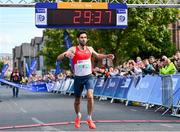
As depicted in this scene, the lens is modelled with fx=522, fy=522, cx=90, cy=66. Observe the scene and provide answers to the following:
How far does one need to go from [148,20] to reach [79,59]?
103 feet

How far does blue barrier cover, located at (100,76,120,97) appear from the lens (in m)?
22.6

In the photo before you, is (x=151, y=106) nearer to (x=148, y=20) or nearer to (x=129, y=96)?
(x=129, y=96)

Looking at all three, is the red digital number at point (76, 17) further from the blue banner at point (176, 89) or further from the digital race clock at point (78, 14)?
the blue banner at point (176, 89)

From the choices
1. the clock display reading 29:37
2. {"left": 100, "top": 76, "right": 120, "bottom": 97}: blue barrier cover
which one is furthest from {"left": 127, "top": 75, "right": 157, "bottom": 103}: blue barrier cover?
the clock display reading 29:37

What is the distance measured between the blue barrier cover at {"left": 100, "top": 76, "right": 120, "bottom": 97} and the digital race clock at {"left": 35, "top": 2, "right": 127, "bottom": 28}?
10.0 ft

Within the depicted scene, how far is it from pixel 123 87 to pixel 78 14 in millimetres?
3576

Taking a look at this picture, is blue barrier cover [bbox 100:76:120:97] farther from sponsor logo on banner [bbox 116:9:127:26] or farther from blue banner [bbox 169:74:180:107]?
blue banner [bbox 169:74:180:107]

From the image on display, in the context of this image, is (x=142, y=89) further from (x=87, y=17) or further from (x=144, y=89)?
(x=87, y=17)

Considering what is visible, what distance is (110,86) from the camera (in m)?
23.5

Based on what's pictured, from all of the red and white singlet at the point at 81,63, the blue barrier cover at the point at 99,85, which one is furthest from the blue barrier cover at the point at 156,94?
the blue barrier cover at the point at 99,85

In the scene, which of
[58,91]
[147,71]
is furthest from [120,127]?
[58,91]

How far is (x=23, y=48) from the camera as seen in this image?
18800 cm

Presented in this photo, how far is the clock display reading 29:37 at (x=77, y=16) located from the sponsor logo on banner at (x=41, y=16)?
0.43ft

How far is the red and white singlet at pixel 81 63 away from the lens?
11086 millimetres
